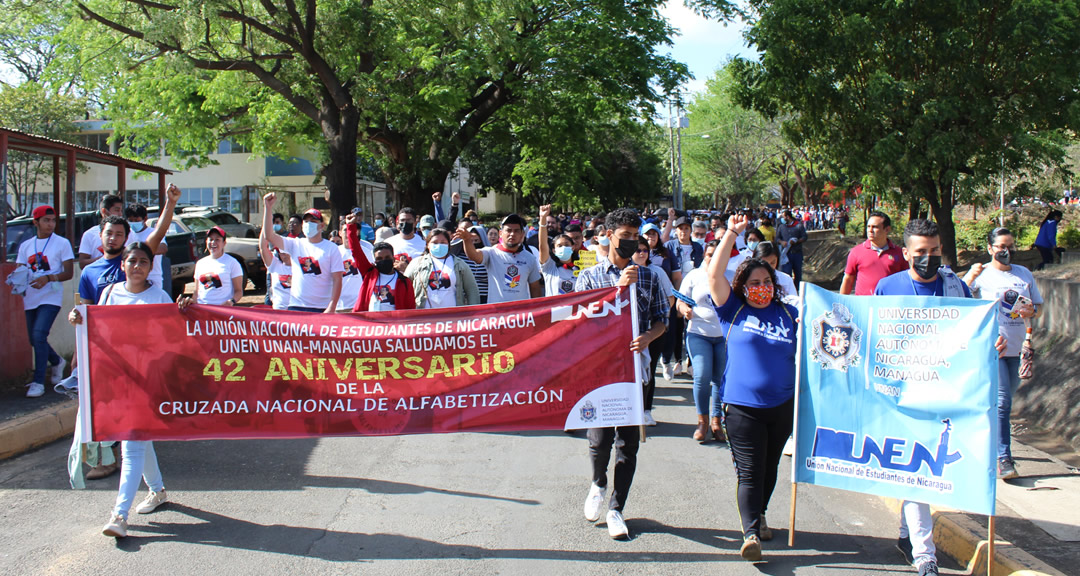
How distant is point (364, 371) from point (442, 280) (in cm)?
261

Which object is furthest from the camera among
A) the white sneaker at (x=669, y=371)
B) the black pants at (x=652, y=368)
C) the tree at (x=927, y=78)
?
the tree at (x=927, y=78)

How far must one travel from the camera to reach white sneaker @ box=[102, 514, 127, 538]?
4.77m

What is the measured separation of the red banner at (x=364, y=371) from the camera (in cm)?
508

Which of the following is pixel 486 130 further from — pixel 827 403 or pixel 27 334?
pixel 827 403

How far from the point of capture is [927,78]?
51.9 feet

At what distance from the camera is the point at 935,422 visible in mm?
4473

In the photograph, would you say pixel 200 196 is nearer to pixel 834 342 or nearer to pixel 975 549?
pixel 834 342

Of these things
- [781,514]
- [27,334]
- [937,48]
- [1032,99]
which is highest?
[937,48]

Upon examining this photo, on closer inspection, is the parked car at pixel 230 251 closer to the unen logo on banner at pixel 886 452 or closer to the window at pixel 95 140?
the unen logo on banner at pixel 886 452

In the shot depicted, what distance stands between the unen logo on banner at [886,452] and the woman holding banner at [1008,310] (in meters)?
1.96

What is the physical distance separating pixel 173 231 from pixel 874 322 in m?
13.9

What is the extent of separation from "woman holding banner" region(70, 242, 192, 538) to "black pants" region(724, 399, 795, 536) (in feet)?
11.0

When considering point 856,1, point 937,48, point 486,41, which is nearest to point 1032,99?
point 937,48

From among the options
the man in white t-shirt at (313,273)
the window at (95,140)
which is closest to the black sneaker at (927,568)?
the man in white t-shirt at (313,273)
